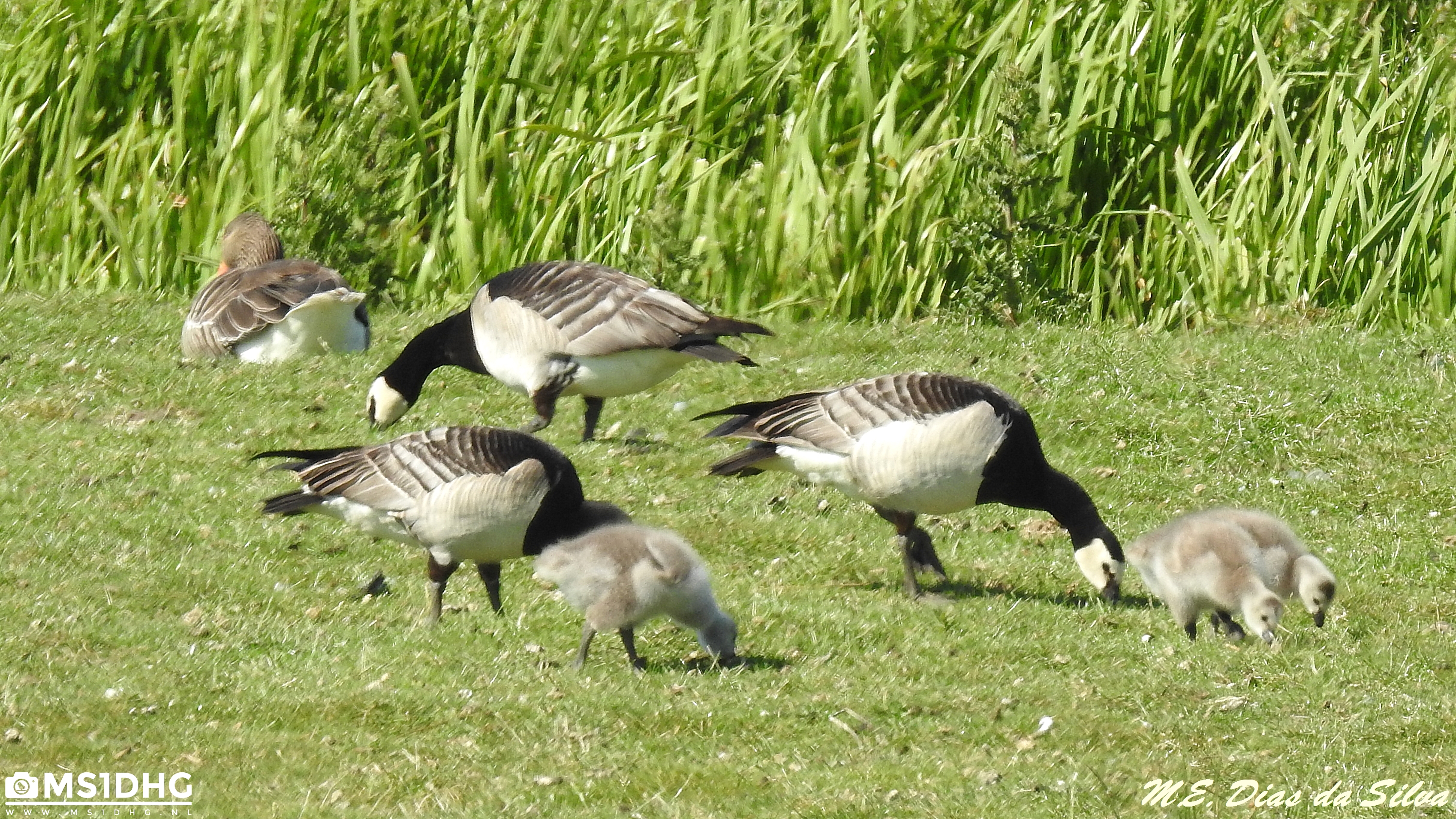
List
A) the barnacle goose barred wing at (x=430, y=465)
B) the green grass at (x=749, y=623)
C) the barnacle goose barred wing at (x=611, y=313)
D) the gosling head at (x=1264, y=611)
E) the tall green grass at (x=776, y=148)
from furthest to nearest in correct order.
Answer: the tall green grass at (x=776, y=148) < the barnacle goose barred wing at (x=611, y=313) < the barnacle goose barred wing at (x=430, y=465) < the gosling head at (x=1264, y=611) < the green grass at (x=749, y=623)

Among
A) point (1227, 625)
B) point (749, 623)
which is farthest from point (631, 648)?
point (1227, 625)

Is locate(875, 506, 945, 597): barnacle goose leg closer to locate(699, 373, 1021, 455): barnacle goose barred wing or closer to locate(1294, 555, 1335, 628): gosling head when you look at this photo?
locate(699, 373, 1021, 455): barnacle goose barred wing

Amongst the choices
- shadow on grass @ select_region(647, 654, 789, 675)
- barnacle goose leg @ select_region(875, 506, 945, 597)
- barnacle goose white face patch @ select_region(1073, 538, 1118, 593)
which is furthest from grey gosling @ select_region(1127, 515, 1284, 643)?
shadow on grass @ select_region(647, 654, 789, 675)

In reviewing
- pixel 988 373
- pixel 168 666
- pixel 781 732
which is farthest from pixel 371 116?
pixel 781 732

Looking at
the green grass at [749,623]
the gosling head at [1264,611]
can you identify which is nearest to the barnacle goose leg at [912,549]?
the green grass at [749,623]

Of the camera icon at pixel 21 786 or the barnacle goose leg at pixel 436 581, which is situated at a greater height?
the camera icon at pixel 21 786

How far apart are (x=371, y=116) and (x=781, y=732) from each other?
1001 centimetres

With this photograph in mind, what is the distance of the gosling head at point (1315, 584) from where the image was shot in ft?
25.5

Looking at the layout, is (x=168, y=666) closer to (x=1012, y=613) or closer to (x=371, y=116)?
(x=1012, y=613)

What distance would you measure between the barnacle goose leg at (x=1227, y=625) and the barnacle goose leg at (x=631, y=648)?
8.73 feet

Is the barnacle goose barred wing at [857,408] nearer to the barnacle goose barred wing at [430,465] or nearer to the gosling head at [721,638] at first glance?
the barnacle goose barred wing at [430,465]


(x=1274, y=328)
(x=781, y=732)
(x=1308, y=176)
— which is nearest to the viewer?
(x=781, y=732)

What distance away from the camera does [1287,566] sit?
7.88m

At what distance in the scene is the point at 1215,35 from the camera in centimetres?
1519
